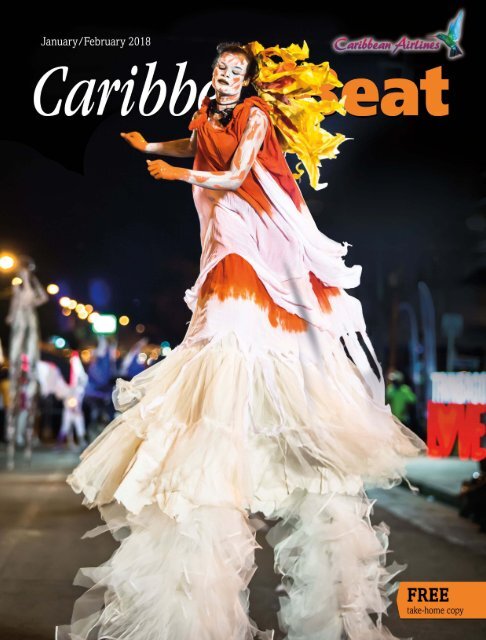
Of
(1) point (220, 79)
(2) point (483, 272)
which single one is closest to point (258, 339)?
(1) point (220, 79)

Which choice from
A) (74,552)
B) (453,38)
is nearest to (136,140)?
A: (453,38)

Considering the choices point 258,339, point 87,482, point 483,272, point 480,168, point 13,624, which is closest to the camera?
point 87,482

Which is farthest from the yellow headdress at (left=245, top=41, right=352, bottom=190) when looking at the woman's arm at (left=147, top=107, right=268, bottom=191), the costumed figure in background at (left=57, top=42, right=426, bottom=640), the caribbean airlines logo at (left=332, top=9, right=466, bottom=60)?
the caribbean airlines logo at (left=332, top=9, right=466, bottom=60)

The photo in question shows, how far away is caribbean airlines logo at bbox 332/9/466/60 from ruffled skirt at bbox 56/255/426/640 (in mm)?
1318

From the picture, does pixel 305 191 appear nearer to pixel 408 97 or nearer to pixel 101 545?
pixel 408 97

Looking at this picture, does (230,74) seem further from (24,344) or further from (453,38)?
(24,344)

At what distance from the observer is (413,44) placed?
420 cm

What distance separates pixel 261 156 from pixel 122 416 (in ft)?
3.72

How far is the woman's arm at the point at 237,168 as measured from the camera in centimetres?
331

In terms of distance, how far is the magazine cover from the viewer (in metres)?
3.14

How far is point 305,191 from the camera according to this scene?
4.09 meters

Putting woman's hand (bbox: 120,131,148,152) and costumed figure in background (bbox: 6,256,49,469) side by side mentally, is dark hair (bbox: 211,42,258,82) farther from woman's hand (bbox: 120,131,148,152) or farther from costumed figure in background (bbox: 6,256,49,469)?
costumed figure in background (bbox: 6,256,49,469)

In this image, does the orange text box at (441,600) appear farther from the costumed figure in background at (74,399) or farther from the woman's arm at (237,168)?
the costumed figure in background at (74,399)

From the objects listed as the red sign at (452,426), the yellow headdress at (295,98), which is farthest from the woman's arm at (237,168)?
the red sign at (452,426)
